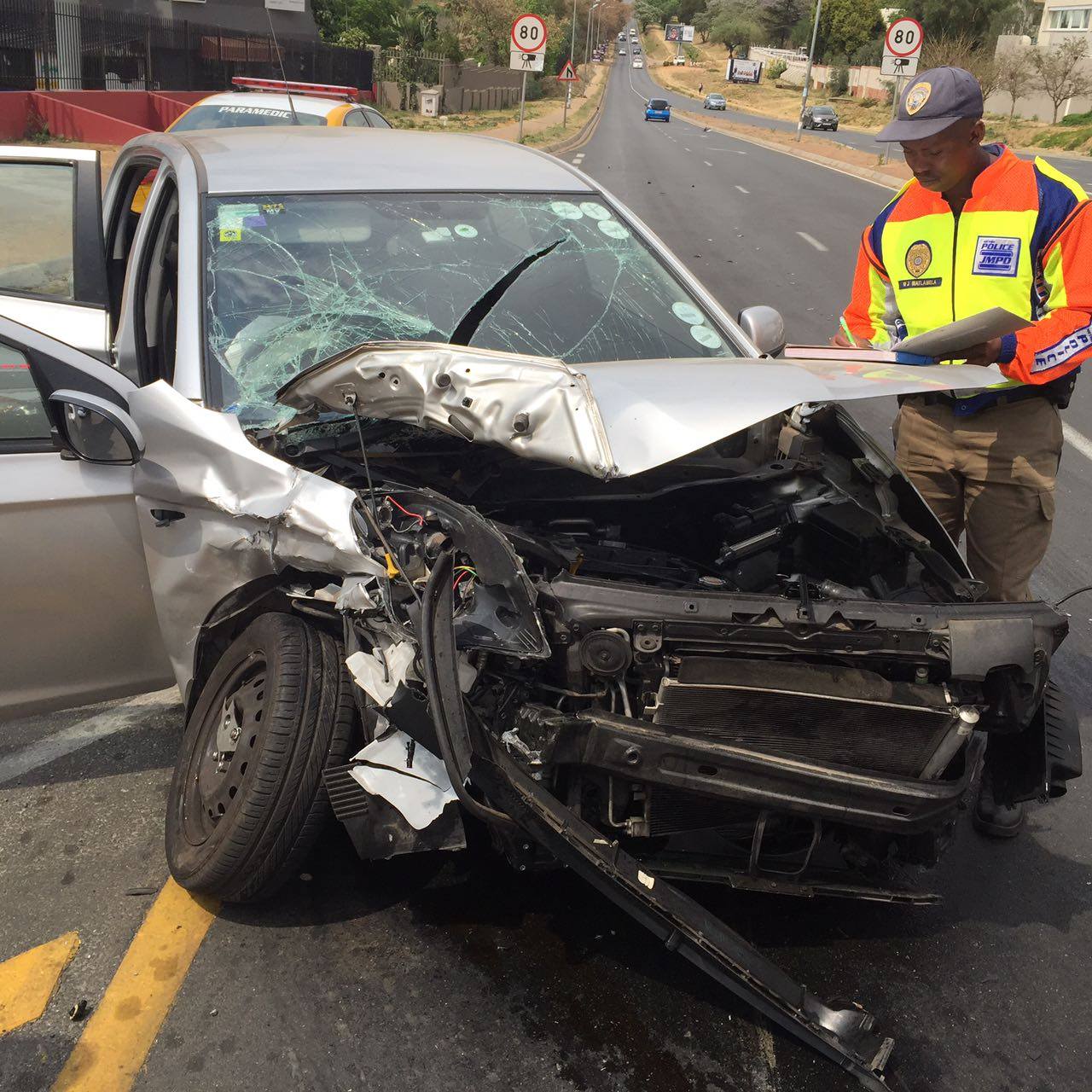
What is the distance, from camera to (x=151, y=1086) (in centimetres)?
234

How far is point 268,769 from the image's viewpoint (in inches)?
104

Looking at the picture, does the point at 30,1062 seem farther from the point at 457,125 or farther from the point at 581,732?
the point at 457,125

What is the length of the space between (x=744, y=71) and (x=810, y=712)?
96279 mm

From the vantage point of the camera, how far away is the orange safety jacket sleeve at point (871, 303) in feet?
11.9

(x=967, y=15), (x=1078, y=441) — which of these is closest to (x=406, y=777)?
(x=1078, y=441)

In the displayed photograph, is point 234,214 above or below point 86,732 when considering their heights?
above

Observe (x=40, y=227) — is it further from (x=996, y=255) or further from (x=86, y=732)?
(x=996, y=255)

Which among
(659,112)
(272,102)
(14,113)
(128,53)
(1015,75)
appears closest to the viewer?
(272,102)

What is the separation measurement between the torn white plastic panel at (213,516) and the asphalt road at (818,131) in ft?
5.82

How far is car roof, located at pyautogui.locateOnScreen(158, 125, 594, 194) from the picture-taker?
12.2 ft

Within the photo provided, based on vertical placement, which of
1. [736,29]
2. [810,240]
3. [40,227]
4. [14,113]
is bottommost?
[810,240]

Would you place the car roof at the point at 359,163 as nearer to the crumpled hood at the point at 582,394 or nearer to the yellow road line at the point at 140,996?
the crumpled hood at the point at 582,394

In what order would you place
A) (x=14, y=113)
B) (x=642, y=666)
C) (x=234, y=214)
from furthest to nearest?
1. (x=14, y=113)
2. (x=234, y=214)
3. (x=642, y=666)

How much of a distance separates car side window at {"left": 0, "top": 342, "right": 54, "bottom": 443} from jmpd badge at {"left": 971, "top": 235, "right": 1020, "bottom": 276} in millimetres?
2731
